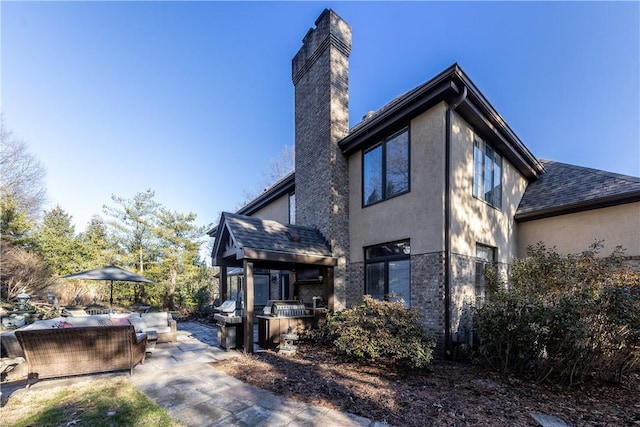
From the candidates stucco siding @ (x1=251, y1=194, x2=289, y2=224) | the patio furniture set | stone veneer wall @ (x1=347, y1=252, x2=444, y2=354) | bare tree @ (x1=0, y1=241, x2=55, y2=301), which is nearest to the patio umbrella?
bare tree @ (x1=0, y1=241, x2=55, y2=301)

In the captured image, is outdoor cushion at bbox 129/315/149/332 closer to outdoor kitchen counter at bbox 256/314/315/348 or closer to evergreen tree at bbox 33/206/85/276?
outdoor kitchen counter at bbox 256/314/315/348

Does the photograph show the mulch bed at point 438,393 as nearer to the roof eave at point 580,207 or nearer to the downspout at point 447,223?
the downspout at point 447,223

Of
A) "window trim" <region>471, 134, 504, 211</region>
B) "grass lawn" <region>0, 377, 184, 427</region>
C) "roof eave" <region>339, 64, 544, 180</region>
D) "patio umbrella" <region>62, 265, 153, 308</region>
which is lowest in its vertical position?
"grass lawn" <region>0, 377, 184, 427</region>

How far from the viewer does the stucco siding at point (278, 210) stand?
41.6 feet

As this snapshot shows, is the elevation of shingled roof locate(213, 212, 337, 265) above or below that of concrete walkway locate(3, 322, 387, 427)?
above

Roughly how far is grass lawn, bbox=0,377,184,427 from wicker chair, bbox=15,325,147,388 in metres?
0.28

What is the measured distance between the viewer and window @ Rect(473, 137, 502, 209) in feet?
27.0

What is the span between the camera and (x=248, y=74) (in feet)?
45.2

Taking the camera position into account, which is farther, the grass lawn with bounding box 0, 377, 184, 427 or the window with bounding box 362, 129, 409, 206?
the window with bounding box 362, 129, 409, 206

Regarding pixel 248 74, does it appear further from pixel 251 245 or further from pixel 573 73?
pixel 573 73

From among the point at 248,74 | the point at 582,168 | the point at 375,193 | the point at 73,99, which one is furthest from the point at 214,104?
the point at 582,168

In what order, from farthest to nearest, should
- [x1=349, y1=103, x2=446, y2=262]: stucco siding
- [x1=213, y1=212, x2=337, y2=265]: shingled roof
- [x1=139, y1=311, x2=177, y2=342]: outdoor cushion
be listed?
[x1=139, y1=311, x2=177, y2=342]: outdoor cushion, [x1=213, y1=212, x2=337, y2=265]: shingled roof, [x1=349, y1=103, x2=446, y2=262]: stucco siding

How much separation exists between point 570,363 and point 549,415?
5.66 feet

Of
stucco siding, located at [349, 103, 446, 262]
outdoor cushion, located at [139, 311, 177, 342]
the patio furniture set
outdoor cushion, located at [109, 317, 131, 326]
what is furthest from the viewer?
outdoor cushion, located at [139, 311, 177, 342]
